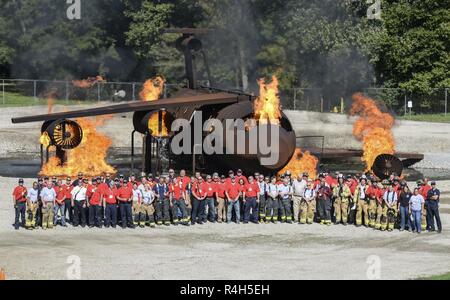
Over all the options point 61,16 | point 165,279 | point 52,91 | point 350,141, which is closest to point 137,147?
point 350,141

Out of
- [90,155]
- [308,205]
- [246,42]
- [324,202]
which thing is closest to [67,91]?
[246,42]

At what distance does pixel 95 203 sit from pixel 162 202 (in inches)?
77.0

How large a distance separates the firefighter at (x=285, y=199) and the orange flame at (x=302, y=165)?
5.42 m

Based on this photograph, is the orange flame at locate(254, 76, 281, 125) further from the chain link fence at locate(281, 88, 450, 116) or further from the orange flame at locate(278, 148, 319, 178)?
the chain link fence at locate(281, 88, 450, 116)

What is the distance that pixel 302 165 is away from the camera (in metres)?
35.5

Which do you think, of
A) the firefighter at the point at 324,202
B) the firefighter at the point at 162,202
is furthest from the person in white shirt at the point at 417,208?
the firefighter at the point at 162,202

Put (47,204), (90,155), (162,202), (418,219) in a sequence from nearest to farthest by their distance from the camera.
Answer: (47,204) → (418,219) → (162,202) → (90,155)

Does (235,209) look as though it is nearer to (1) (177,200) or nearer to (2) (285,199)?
(2) (285,199)

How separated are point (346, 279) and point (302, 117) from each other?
3875 centimetres

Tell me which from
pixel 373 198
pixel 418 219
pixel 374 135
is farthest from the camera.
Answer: pixel 374 135

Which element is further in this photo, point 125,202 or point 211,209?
point 211,209

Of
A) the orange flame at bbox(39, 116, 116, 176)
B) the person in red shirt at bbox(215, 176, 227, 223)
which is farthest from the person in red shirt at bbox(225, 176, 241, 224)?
the orange flame at bbox(39, 116, 116, 176)

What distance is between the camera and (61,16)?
70312 millimetres

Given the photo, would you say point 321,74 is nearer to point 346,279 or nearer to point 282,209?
point 282,209
